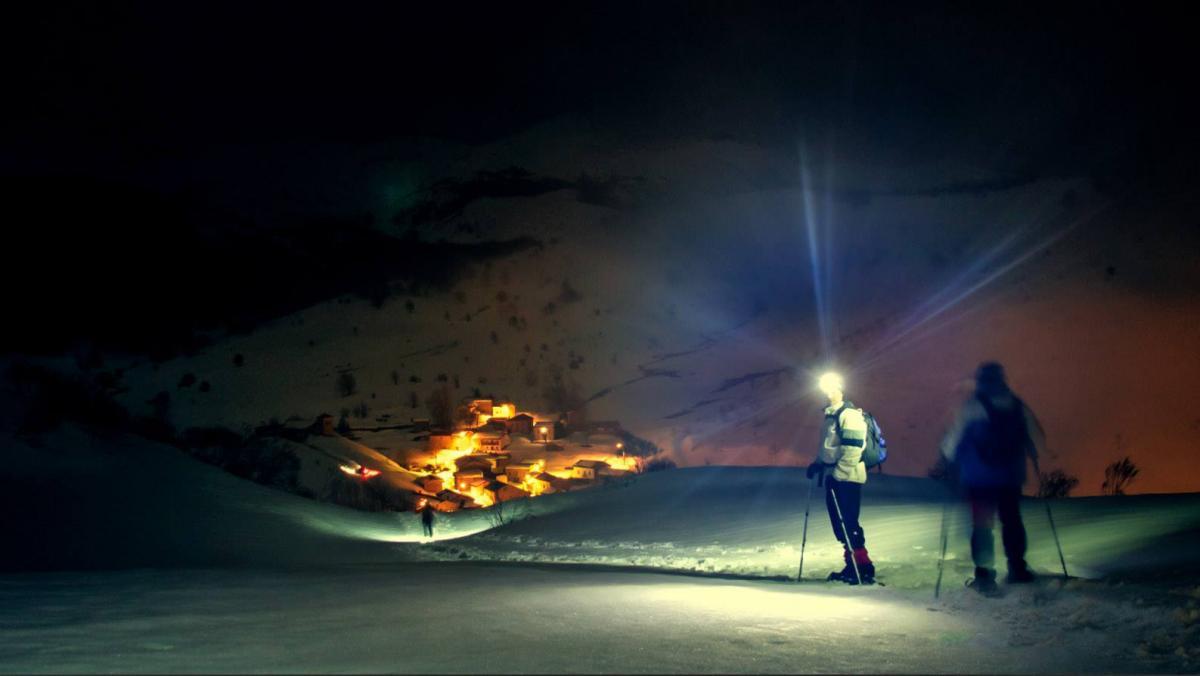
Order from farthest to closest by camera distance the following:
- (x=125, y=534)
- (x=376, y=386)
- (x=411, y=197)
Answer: (x=411, y=197), (x=376, y=386), (x=125, y=534)

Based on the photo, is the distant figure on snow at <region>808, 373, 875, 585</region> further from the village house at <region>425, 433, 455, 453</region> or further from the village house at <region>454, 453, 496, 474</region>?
the village house at <region>425, 433, 455, 453</region>

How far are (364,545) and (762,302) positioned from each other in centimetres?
1956

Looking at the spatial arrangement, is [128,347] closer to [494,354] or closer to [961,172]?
[494,354]

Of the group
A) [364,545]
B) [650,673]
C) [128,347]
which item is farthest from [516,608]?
[128,347]

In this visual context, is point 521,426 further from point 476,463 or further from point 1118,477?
point 1118,477

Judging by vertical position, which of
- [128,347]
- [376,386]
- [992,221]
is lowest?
[376,386]

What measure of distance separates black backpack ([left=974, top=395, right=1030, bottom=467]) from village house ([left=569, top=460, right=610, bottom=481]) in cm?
1885

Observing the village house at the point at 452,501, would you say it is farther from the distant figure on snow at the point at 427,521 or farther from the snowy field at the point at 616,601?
the snowy field at the point at 616,601

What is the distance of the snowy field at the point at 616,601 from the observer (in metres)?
5.94

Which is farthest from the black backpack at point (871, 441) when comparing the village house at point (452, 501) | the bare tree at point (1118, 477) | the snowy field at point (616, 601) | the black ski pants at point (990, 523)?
the village house at point (452, 501)

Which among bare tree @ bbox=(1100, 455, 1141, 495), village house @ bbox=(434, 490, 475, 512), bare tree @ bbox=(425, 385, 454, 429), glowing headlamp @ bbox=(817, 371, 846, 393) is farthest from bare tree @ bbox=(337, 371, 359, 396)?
glowing headlamp @ bbox=(817, 371, 846, 393)

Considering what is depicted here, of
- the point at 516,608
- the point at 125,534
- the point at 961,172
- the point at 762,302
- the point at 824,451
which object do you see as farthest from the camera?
the point at 961,172

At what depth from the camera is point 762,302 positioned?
3469cm

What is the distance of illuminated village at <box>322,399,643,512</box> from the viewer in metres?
26.6
